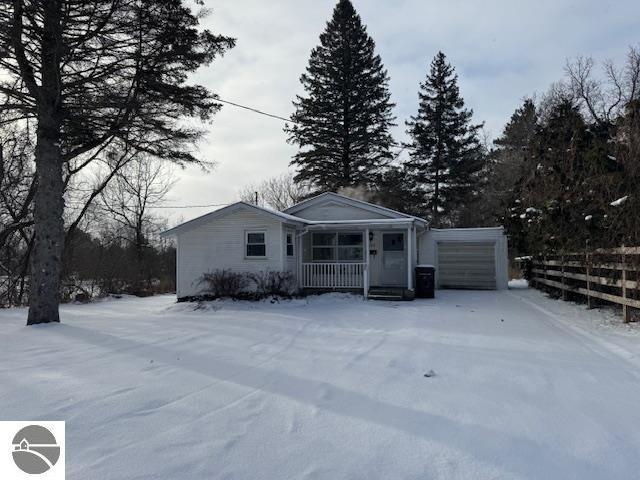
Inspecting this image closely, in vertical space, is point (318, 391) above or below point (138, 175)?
below

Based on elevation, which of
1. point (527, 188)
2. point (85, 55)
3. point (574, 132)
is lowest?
point (527, 188)

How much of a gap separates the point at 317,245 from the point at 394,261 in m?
3.01

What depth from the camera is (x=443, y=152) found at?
30.2 m

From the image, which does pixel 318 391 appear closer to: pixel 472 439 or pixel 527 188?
pixel 472 439

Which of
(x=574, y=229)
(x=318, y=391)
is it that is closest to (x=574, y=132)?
(x=574, y=229)

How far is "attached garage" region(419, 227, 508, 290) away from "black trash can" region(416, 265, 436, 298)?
4063mm

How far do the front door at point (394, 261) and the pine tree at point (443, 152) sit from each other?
14068 millimetres

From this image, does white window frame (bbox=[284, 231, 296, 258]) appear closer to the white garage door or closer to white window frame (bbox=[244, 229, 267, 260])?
white window frame (bbox=[244, 229, 267, 260])

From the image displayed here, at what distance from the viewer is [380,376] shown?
17.0 ft

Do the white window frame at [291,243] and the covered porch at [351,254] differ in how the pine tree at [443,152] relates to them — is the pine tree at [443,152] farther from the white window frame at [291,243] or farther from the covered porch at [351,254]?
the white window frame at [291,243]

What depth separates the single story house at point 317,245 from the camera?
1436 centimetres

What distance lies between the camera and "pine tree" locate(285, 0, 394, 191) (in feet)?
93.9

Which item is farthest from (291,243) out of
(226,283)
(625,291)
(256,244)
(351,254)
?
(625,291)

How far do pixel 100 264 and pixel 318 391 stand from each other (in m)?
16.7
